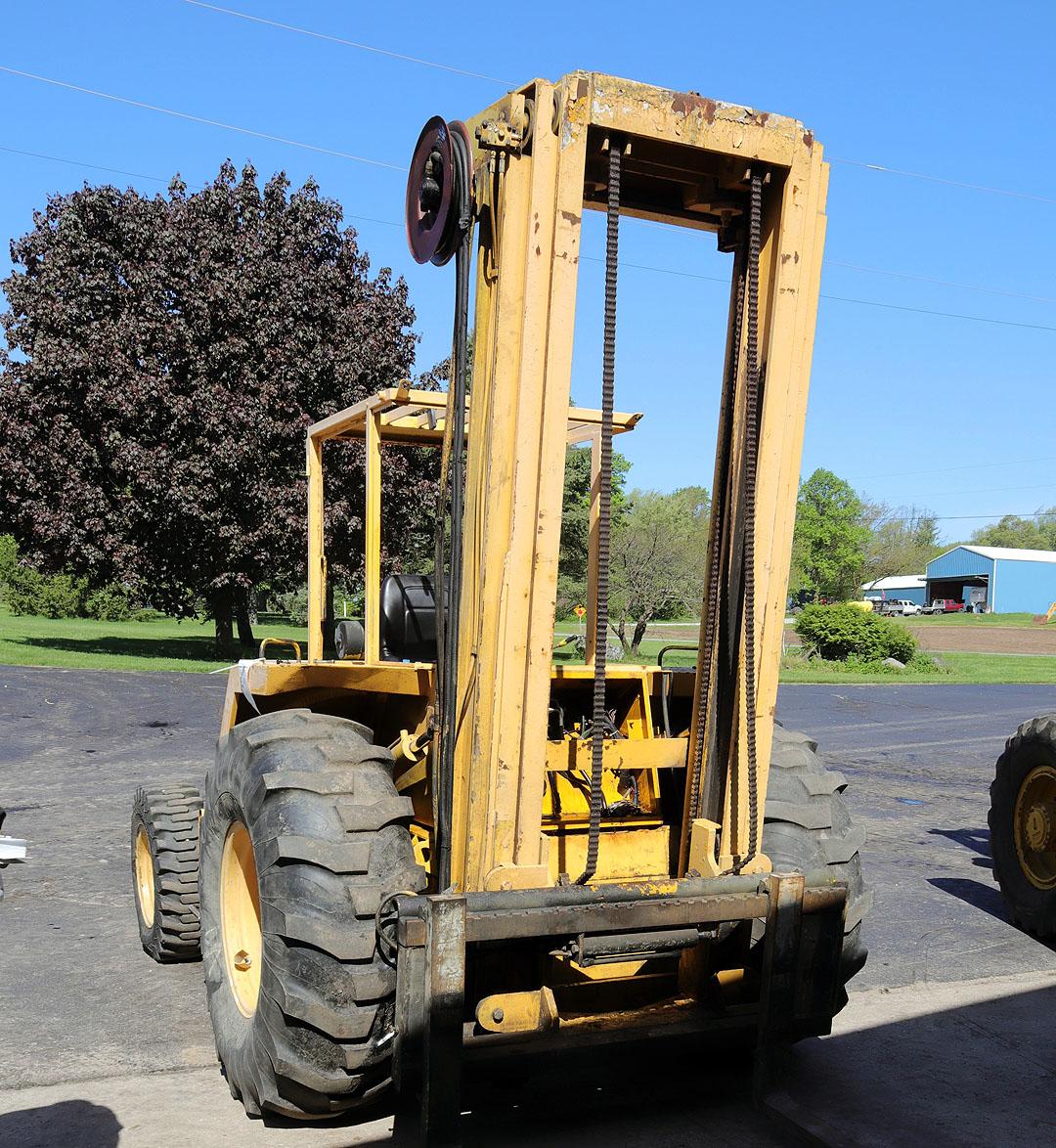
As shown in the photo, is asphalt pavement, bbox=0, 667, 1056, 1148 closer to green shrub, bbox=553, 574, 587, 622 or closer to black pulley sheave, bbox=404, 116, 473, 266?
black pulley sheave, bbox=404, 116, 473, 266

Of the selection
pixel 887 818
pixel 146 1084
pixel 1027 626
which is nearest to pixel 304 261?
pixel 887 818

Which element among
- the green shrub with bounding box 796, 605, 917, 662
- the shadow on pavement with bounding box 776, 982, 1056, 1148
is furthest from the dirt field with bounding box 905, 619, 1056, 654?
the shadow on pavement with bounding box 776, 982, 1056, 1148

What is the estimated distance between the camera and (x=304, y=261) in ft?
91.4

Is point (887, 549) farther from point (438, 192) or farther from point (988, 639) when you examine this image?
point (438, 192)

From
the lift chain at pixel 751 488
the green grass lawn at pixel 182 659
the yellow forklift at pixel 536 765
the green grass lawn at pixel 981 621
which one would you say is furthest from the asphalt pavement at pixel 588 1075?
the green grass lawn at pixel 981 621

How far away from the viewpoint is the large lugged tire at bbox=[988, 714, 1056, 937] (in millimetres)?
7152

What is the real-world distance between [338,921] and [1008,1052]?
3.24m

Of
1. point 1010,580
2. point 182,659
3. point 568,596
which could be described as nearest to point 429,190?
point 182,659

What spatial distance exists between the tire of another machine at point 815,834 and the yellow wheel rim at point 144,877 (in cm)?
349

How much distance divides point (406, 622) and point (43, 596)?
175ft

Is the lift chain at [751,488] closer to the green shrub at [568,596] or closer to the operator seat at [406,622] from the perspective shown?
the operator seat at [406,622]

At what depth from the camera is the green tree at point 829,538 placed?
78.8 metres

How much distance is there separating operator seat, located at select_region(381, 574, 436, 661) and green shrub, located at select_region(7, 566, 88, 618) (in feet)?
169

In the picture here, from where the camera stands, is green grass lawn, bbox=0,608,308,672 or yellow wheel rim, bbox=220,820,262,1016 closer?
yellow wheel rim, bbox=220,820,262,1016
